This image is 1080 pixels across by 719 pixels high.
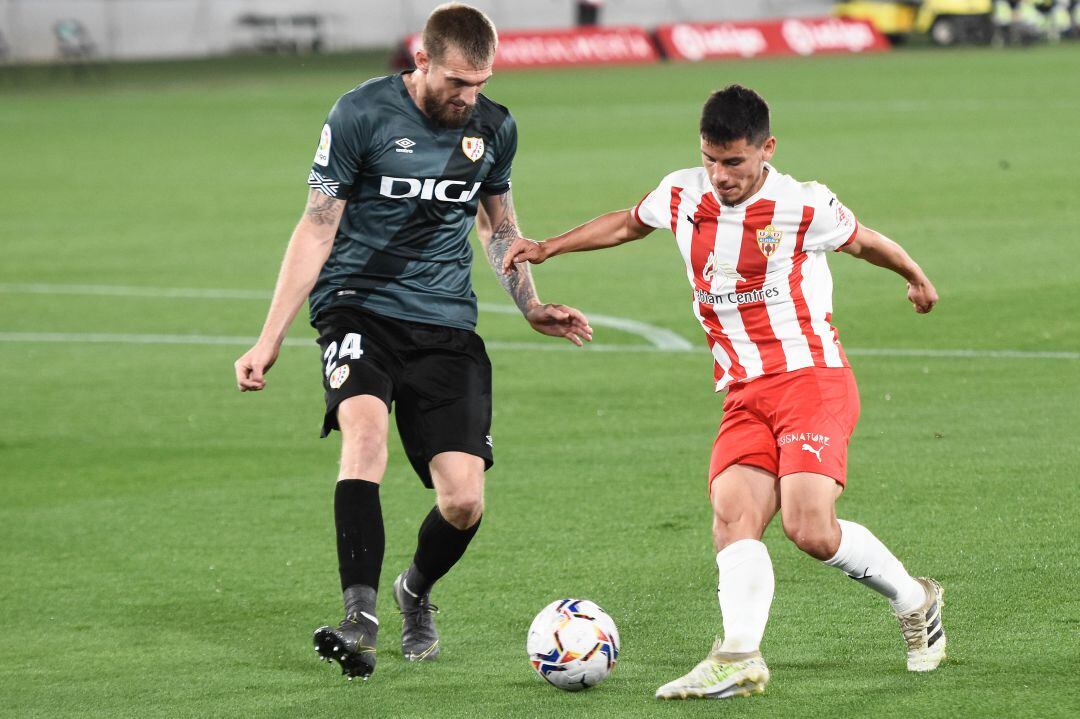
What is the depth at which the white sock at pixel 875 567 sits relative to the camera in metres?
5.02

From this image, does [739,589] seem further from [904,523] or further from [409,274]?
[904,523]

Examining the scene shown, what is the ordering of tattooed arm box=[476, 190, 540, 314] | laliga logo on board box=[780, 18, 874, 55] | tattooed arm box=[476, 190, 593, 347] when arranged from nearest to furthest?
tattooed arm box=[476, 190, 593, 347] < tattooed arm box=[476, 190, 540, 314] < laliga logo on board box=[780, 18, 874, 55]

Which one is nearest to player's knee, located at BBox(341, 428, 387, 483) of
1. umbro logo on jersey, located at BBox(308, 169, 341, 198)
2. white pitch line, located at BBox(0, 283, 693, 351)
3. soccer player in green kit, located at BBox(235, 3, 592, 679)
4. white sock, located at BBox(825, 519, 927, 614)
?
soccer player in green kit, located at BBox(235, 3, 592, 679)

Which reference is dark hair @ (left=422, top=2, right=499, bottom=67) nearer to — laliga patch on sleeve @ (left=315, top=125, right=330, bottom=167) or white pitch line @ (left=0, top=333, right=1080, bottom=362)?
laliga patch on sleeve @ (left=315, top=125, right=330, bottom=167)

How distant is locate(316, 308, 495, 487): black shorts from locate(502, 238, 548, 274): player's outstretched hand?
320 millimetres

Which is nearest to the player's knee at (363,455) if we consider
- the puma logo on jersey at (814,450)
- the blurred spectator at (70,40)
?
the puma logo on jersey at (814,450)

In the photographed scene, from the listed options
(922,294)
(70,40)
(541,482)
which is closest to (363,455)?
(922,294)

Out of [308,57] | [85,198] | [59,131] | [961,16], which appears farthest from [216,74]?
[85,198]

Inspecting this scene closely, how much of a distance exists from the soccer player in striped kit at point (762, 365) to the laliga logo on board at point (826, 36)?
35.9m

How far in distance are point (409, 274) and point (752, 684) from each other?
5.74 ft

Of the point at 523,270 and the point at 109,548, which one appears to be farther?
the point at 109,548

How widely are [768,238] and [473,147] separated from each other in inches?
42.2

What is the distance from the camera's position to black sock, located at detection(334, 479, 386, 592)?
16.5 ft

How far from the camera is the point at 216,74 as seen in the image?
4088 centimetres
